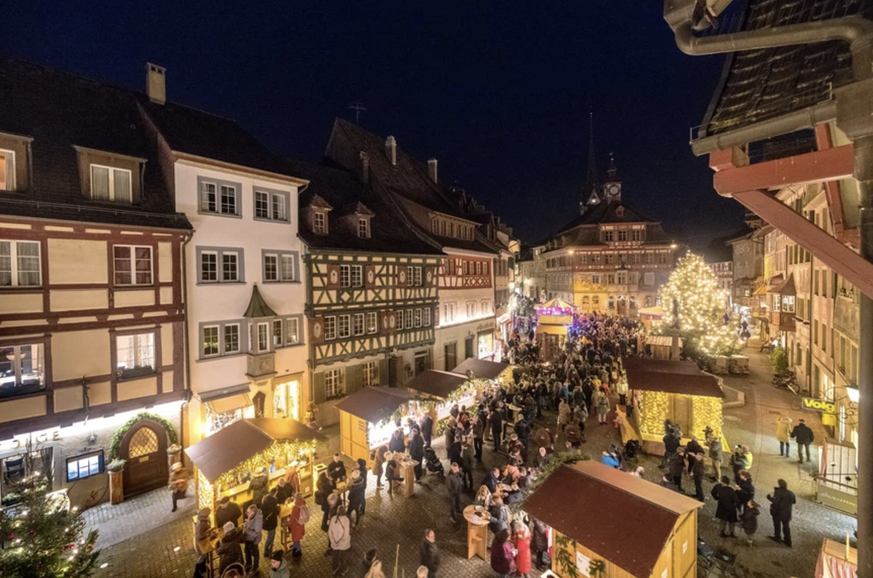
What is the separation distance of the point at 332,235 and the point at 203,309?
6654 millimetres

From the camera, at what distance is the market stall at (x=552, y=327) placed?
27219mm

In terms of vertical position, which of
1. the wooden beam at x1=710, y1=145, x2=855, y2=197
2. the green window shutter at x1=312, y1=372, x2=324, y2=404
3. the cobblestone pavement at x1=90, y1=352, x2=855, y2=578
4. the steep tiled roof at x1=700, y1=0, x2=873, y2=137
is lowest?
the cobblestone pavement at x1=90, y1=352, x2=855, y2=578

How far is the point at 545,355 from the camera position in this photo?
27.9 m

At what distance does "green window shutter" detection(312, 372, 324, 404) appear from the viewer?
1803 cm

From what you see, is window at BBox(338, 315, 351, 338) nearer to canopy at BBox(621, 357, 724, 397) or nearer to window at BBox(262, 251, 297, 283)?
window at BBox(262, 251, 297, 283)

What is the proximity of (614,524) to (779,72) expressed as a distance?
22.8 feet

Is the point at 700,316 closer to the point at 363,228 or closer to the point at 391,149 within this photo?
the point at 363,228

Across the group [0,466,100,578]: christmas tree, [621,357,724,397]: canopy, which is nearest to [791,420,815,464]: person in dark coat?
[621,357,724,397]: canopy

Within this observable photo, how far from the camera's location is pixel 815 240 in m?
4.08

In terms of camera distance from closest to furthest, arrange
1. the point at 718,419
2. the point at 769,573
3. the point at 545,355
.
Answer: the point at 769,573
the point at 718,419
the point at 545,355

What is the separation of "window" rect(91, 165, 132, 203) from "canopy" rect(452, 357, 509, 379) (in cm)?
1396

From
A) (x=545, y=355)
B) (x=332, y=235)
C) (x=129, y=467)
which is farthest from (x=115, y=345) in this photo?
(x=545, y=355)

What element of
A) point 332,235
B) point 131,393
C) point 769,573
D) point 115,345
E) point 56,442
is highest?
point 332,235

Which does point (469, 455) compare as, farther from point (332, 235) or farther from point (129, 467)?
point (332, 235)
